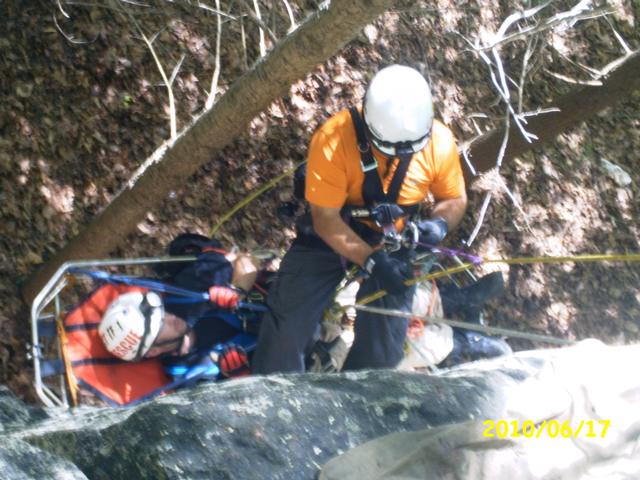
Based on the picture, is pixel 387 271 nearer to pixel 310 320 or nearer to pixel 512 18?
pixel 310 320

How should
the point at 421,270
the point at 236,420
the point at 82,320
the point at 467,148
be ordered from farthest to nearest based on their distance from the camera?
the point at 467,148 < the point at 421,270 < the point at 82,320 < the point at 236,420

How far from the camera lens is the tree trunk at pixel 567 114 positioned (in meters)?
4.36

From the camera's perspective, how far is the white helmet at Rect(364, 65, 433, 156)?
3.56 m

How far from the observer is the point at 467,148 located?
5066 mm

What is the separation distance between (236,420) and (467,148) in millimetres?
3150

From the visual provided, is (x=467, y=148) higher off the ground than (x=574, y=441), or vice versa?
(x=467, y=148)

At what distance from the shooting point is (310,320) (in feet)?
13.9

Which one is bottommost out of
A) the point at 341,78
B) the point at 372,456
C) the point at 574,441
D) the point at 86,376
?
the point at 574,441

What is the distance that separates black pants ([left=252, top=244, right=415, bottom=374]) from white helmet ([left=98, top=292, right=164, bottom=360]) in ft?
2.11

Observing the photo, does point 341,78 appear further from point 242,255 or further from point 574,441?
point 574,441

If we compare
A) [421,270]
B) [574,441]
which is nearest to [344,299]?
[421,270]
